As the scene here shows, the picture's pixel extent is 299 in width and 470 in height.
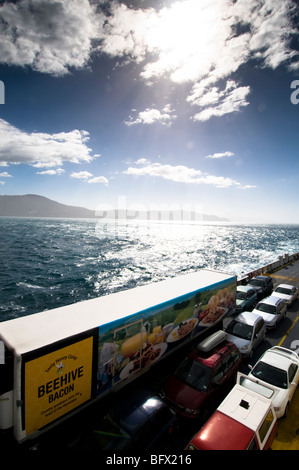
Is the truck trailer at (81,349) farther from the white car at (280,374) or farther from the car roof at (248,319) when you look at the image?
the car roof at (248,319)

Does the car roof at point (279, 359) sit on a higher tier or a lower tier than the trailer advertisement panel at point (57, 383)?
lower

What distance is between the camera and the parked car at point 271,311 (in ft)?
47.0

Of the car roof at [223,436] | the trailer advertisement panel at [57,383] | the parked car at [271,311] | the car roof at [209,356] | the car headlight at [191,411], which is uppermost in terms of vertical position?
the trailer advertisement panel at [57,383]

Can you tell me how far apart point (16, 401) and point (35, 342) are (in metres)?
1.21

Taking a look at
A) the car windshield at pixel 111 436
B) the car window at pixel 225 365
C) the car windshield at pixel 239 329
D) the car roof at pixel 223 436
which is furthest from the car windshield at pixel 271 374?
the car windshield at pixel 111 436

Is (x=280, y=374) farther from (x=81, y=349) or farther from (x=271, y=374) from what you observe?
(x=81, y=349)

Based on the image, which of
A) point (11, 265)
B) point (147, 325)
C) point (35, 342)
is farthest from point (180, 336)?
point (11, 265)

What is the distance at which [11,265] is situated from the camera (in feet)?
154

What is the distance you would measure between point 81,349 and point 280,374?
24.0ft

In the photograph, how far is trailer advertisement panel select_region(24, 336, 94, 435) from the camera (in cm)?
547

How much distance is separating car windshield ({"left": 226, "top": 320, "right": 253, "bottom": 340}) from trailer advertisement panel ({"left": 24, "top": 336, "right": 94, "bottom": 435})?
8187 millimetres

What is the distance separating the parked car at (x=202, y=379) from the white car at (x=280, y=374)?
3.25 ft
